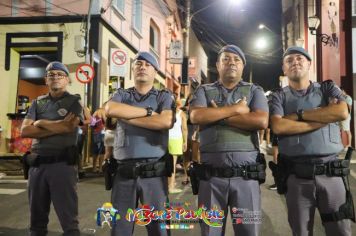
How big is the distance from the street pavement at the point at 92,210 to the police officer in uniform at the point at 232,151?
1.34 meters

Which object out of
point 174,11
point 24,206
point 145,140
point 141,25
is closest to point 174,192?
point 24,206

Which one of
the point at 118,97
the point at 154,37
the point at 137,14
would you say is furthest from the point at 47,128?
the point at 154,37

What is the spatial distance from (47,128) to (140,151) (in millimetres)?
1217

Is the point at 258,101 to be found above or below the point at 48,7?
below

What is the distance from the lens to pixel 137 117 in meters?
3.26

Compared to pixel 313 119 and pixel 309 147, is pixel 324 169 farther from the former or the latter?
pixel 313 119

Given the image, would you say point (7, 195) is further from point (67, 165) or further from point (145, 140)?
point (145, 140)

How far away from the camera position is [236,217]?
3.01 meters

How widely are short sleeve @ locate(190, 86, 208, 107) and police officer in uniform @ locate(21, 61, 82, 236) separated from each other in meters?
1.44

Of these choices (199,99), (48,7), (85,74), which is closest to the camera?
(199,99)

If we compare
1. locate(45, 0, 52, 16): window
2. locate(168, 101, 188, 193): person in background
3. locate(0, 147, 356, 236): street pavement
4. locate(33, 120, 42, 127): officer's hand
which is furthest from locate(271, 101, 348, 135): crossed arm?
locate(45, 0, 52, 16): window

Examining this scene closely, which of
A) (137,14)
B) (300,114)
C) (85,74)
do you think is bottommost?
(300,114)

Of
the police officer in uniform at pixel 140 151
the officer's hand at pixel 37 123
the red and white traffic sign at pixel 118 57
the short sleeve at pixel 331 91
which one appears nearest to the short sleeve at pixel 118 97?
the police officer in uniform at pixel 140 151

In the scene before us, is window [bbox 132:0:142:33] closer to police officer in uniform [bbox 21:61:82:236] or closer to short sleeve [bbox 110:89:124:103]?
police officer in uniform [bbox 21:61:82:236]
